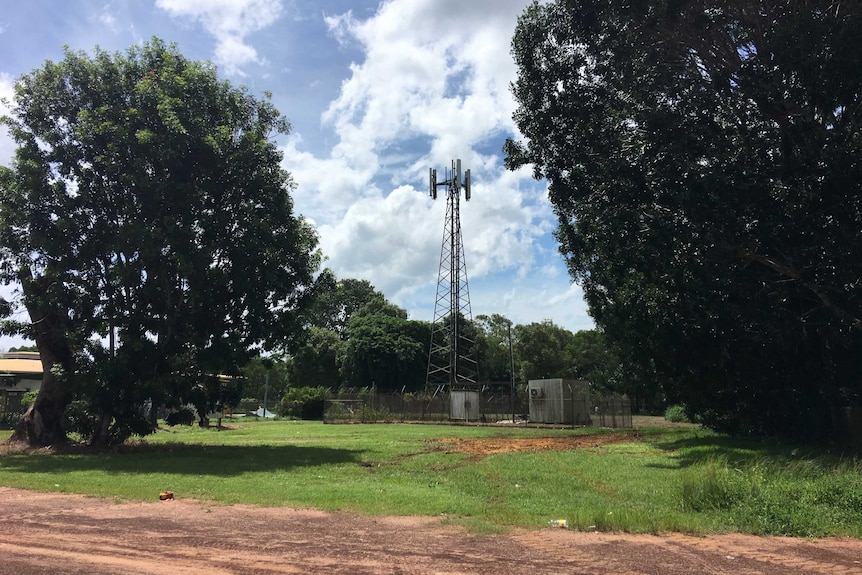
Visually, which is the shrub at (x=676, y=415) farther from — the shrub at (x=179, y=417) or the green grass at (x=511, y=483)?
the shrub at (x=179, y=417)

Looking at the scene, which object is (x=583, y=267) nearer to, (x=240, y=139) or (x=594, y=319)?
(x=594, y=319)

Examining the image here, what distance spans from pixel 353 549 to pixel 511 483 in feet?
21.4

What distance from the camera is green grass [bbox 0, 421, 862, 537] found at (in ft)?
28.6

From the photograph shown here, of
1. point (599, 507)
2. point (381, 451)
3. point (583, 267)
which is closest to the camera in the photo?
point (599, 507)

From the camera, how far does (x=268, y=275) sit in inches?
748

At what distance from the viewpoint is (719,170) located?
15648mm

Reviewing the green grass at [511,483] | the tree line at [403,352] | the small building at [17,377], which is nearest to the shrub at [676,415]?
the tree line at [403,352]

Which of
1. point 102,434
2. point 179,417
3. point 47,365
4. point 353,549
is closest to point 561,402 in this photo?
point 179,417

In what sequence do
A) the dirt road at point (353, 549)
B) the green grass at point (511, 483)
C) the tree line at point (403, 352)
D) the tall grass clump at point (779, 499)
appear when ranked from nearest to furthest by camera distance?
the dirt road at point (353, 549), the tall grass clump at point (779, 499), the green grass at point (511, 483), the tree line at point (403, 352)

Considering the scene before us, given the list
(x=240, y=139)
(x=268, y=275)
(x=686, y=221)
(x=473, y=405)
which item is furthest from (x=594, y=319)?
(x=473, y=405)

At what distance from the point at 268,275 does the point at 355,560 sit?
44.6 feet

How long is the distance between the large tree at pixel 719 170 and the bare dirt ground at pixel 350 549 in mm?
10341

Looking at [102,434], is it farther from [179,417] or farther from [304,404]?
[304,404]

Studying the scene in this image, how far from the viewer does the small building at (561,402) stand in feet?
124
